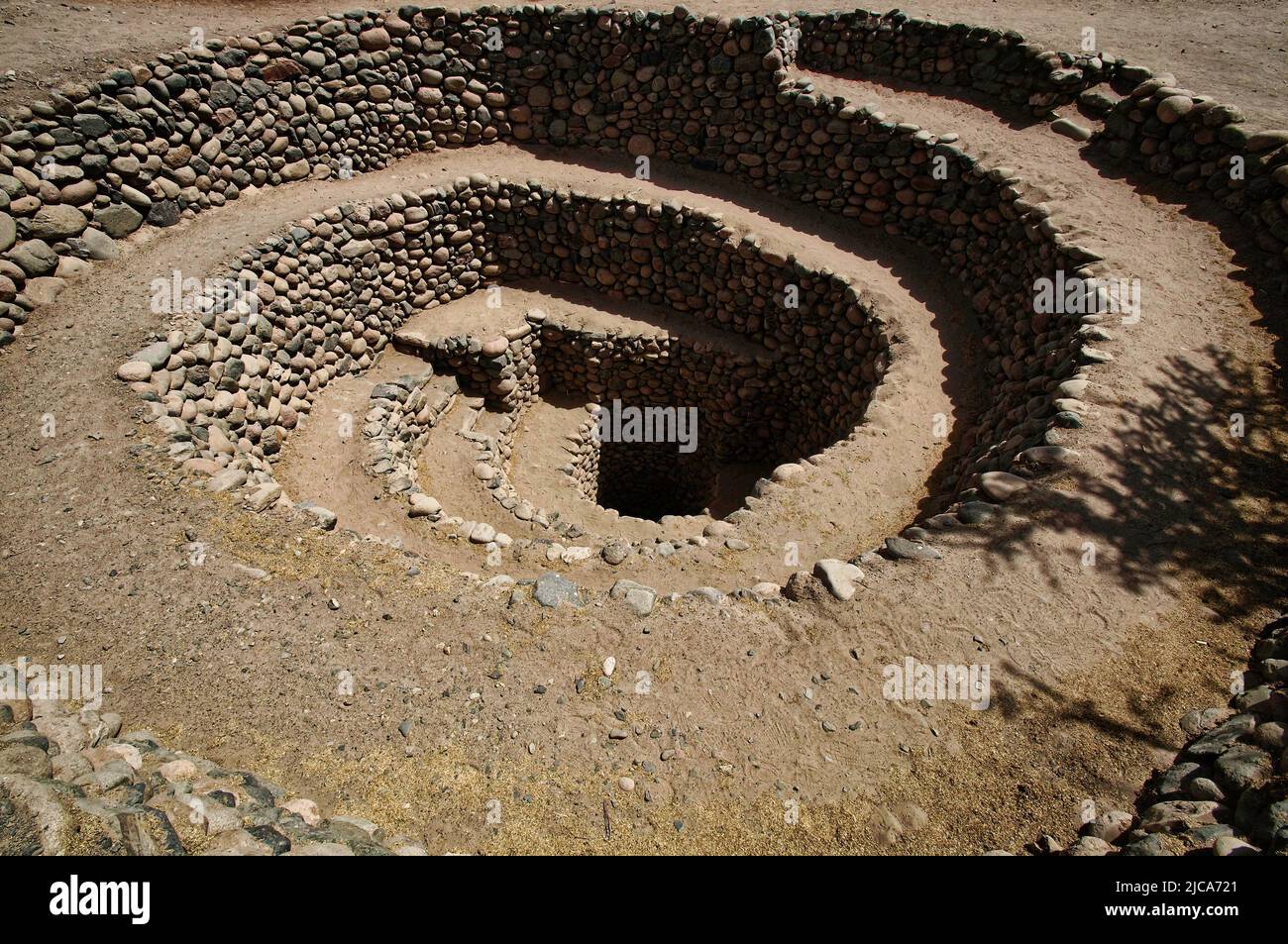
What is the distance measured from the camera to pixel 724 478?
12.4 m

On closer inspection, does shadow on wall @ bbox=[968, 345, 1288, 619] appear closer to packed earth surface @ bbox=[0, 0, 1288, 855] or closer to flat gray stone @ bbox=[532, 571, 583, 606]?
packed earth surface @ bbox=[0, 0, 1288, 855]

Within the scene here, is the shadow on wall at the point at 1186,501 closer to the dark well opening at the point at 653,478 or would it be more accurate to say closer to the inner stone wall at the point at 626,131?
the inner stone wall at the point at 626,131

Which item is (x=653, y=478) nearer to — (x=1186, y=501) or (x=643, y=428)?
(x=643, y=428)

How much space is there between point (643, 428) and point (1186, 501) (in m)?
8.41

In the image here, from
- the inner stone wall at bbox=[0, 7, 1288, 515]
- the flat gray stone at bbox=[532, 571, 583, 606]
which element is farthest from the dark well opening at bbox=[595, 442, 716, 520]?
the flat gray stone at bbox=[532, 571, 583, 606]

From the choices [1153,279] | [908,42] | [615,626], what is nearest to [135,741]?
[615,626]

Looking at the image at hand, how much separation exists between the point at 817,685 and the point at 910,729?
655 mm

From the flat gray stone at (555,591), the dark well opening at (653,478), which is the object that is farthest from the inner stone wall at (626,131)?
the dark well opening at (653,478)

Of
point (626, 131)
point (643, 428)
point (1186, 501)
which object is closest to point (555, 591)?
point (1186, 501)

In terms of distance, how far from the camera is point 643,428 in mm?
12789

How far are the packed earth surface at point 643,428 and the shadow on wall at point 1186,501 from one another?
0.04m

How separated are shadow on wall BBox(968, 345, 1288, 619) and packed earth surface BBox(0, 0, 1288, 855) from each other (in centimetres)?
4

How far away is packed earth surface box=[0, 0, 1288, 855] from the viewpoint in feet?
14.1

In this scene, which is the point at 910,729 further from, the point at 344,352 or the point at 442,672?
the point at 344,352
